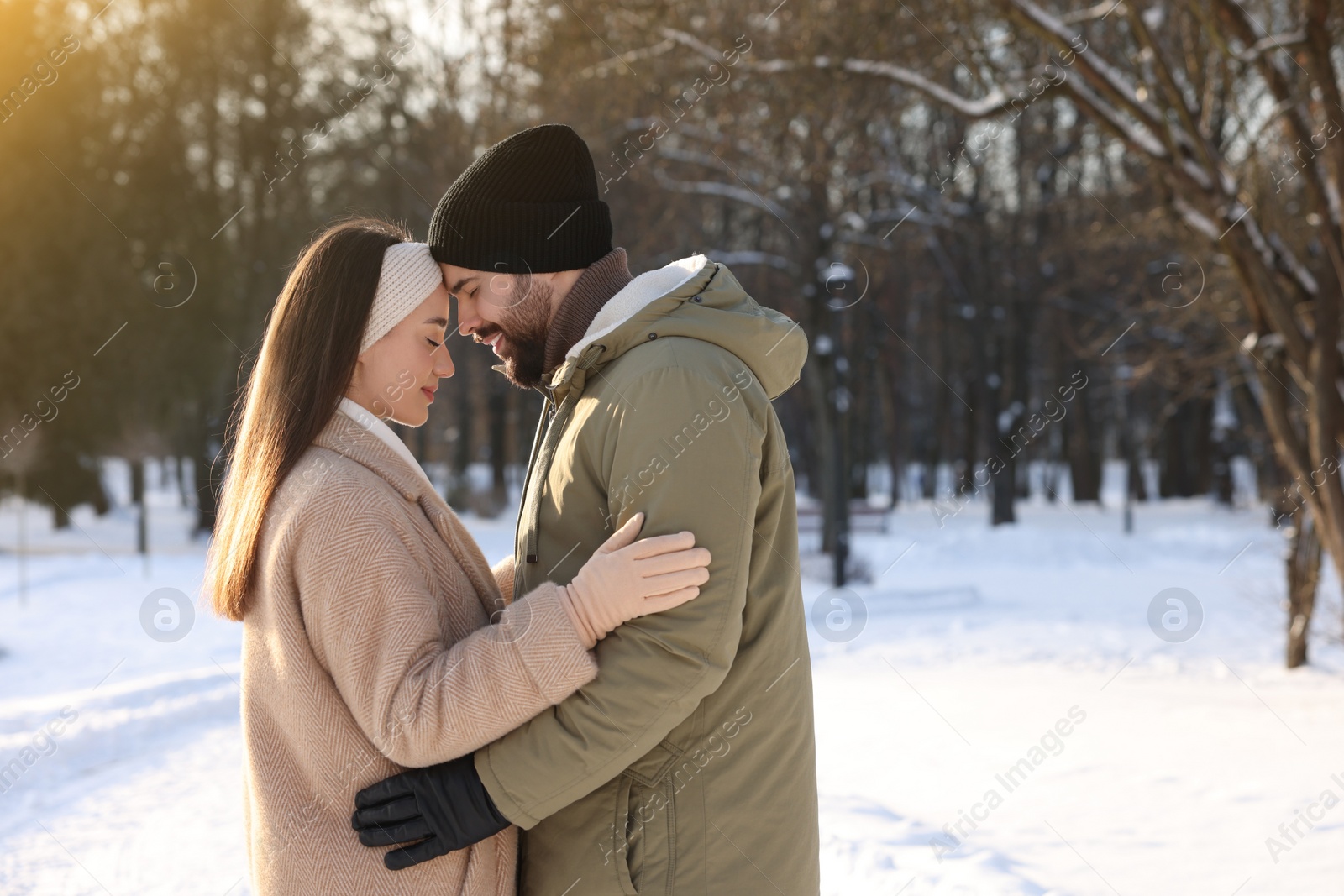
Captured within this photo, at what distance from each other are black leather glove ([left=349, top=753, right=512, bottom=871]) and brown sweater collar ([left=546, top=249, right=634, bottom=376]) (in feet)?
2.82

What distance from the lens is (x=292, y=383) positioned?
7.37ft

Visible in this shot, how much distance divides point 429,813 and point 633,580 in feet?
1.83

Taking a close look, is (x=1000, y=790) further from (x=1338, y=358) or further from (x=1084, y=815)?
(x=1338, y=358)

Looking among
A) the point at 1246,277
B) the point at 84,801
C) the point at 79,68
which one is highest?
the point at 79,68

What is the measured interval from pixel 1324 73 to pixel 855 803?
15.4ft

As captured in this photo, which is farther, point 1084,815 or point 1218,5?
point 1218,5

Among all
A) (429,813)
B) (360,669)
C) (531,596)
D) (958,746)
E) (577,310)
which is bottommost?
(958,746)

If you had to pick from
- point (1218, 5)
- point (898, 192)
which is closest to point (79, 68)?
Result: point (898, 192)

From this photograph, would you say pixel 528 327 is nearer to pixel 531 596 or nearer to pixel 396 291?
pixel 396 291

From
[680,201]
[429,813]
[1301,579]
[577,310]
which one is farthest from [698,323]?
[680,201]

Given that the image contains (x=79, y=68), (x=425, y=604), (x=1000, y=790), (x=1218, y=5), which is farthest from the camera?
(x=79, y=68)

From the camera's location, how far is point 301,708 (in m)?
2.10

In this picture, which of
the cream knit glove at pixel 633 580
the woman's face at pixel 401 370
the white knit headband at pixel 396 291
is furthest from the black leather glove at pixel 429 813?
the white knit headband at pixel 396 291

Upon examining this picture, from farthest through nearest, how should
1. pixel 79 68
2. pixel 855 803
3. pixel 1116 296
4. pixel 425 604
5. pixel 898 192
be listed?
pixel 1116 296 → pixel 79 68 → pixel 898 192 → pixel 855 803 → pixel 425 604
